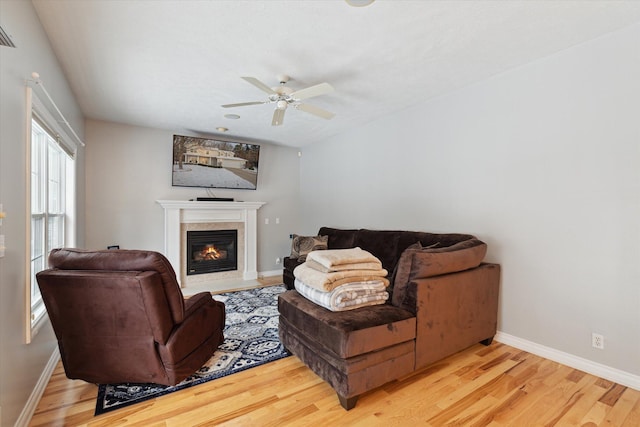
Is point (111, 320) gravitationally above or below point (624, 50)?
below

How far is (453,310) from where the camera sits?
2326mm

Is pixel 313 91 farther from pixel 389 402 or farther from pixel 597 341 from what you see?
pixel 597 341

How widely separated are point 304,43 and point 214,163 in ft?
10.5

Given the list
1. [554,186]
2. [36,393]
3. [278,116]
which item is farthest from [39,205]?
[554,186]

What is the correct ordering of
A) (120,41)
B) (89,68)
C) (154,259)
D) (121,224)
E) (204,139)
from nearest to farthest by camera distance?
1. (154,259)
2. (120,41)
3. (89,68)
4. (121,224)
5. (204,139)

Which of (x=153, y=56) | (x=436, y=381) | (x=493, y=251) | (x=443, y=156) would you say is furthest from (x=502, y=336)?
(x=153, y=56)

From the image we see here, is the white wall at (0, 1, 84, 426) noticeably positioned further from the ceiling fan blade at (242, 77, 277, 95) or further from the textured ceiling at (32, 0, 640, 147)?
the ceiling fan blade at (242, 77, 277, 95)

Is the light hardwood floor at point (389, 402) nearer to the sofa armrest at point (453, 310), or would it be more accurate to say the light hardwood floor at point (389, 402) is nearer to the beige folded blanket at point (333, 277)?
the sofa armrest at point (453, 310)

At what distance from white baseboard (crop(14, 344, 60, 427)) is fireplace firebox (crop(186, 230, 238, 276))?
8.37 feet

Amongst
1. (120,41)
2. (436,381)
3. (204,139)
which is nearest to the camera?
(436,381)

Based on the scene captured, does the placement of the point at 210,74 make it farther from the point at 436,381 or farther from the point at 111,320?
the point at 436,381

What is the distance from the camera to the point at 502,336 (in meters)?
2.83

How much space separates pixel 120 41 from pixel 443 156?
3294mm

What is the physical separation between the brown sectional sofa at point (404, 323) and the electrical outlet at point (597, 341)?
26.7 inches
